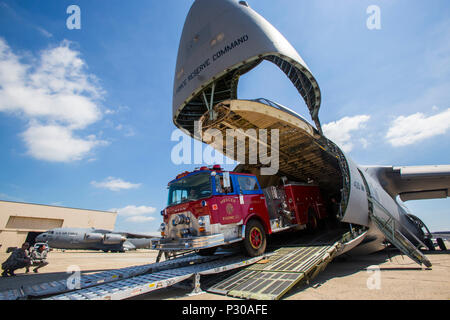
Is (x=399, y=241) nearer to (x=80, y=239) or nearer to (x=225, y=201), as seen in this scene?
(x=225, y=201)

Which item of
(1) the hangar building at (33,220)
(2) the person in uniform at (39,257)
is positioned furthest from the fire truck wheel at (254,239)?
(1) the hangar building at (33,220)

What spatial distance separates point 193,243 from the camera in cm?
460

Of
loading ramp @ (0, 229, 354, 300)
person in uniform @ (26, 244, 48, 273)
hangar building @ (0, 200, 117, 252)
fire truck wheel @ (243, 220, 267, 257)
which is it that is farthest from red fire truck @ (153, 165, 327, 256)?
hangar building @ (0, 200, 117, 252)

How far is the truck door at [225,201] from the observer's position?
5383mm

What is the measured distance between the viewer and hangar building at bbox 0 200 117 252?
A: 1242 inches

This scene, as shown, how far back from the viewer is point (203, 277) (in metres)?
5.63

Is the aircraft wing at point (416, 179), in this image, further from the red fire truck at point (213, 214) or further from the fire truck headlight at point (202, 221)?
the fire truck headlight at point (202, 221)

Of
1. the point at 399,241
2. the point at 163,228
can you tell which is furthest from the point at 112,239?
the point at 399,241

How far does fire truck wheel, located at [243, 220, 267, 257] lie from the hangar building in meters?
39.6

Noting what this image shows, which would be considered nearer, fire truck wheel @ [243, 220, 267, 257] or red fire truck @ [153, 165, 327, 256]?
red fire truck @ [153, 165, 327, 256]

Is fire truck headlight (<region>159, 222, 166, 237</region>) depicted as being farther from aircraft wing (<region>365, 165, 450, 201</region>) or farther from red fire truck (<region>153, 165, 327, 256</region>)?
aircraft wing (<region>365, 165, 450, 201</region>)
